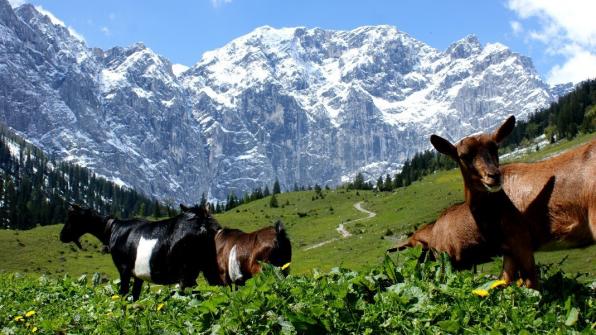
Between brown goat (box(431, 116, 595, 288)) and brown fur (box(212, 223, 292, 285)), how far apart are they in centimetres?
828

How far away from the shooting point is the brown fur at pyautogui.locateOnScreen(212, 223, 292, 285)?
15.9m

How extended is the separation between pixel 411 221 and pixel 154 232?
83.5 metres

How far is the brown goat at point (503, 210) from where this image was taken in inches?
289

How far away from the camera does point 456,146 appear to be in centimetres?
827

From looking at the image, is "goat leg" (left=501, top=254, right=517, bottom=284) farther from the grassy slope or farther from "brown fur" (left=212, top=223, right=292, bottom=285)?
the grassy slope

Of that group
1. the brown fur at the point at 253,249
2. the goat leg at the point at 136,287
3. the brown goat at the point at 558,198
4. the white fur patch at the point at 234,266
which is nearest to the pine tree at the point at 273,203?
the brown fur at the point at 253,249

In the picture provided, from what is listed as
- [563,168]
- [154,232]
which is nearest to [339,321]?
[563,168]

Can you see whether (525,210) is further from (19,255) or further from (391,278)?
(19,255)

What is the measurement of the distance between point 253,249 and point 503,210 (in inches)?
375

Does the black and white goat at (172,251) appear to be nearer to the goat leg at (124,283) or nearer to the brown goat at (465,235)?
the goat leg at (124,283)

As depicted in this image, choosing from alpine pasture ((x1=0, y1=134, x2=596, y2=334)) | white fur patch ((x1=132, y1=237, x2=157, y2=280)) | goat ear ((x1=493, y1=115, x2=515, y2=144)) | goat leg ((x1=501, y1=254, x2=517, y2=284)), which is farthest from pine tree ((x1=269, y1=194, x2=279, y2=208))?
goat leg ((x1=501, y1=254, x2=517, y2=284))

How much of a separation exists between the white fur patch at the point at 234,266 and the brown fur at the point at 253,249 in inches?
3.6

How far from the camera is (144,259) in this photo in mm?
14875

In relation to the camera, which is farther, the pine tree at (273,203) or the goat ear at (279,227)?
the pine tree at (273,203)
